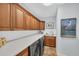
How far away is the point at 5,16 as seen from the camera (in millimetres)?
1470

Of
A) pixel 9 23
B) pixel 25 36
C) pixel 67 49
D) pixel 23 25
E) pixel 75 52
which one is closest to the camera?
pixel 75 52

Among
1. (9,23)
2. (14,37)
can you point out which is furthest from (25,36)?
(9,23)

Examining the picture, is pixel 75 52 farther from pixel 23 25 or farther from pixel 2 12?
pixel 2 12

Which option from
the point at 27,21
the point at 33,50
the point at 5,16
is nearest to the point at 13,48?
the point at 33,50

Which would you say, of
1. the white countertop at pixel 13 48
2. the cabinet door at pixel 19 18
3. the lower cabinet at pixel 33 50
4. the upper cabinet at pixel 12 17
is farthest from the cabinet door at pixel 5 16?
the lower cabinet at pixel 33 50

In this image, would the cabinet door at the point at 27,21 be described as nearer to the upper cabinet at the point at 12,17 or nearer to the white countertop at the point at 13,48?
the upper cabinet at the point at 12,17

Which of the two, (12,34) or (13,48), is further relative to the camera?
(12,34)

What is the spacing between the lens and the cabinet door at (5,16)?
4.63ft

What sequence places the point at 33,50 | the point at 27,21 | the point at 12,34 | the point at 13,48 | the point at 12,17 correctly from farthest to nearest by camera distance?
the point at 27,21 < the point at 12,34 < the point at 12,17 < the point at 33,50 < the point at 13,48

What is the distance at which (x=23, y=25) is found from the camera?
1804 millimetres

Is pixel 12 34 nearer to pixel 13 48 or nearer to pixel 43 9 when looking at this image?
pixel 13 48

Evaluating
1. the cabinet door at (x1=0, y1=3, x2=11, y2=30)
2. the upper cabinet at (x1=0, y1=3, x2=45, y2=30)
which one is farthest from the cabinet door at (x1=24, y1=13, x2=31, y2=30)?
the cabinet door at (x1=0, y1=3, x2=11, y2=30)

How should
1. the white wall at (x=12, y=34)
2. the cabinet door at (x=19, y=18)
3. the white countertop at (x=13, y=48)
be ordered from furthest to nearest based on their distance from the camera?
the cabinet door at (x=19, y=18)
the white wall at (x=12, y=34)
the white countertop at (x=13, y=48)

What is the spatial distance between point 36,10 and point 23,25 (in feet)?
1.64
